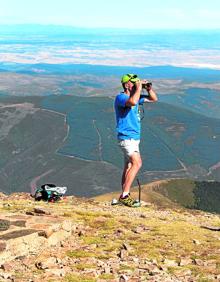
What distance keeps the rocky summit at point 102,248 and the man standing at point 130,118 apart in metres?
2.16

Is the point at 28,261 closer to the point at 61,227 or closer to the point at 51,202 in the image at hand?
the point at 61,227

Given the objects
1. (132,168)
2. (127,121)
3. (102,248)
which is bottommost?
(102,248)

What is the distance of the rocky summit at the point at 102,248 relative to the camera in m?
A: 11.6

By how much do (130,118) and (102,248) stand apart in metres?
6.28

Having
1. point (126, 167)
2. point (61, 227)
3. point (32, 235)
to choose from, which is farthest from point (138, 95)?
point (32, 235)

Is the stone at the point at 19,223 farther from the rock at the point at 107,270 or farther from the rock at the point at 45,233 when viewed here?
the rock at the point at 107,270

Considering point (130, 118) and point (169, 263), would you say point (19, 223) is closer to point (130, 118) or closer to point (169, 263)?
point (169, 263)

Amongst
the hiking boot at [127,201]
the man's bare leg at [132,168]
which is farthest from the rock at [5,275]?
the hiking boot at [127,201]

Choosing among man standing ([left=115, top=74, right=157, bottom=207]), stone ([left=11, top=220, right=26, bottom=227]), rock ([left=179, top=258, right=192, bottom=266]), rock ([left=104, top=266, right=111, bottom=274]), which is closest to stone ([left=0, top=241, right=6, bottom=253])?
stone ([left=11, top=220, right=26, bottom=227])

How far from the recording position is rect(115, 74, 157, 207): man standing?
721 inches

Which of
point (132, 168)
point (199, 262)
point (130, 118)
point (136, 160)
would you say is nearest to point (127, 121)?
point (130, 118)

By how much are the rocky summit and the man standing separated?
2.16 m

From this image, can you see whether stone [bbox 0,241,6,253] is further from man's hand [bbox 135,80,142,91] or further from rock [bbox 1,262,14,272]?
man's hand [bbox 135,80,142,91]

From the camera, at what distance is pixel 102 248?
14.0m
